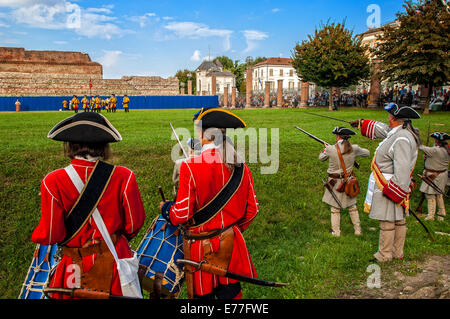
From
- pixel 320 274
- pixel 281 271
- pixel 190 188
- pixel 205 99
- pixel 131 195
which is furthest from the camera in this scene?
Result: pixel 205 99

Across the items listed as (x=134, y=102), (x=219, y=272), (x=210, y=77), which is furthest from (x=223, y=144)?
(x=210, y=77)

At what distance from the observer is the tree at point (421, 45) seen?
2388 cm

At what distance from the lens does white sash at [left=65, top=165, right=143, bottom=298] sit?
2.65m

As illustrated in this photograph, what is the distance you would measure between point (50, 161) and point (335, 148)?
6.98 metres

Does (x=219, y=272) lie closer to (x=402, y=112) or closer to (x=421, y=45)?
(x=402, y=112)

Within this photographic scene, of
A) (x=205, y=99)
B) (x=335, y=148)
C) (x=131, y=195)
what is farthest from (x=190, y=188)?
(x=205, y=99)

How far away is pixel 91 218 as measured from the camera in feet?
8.82

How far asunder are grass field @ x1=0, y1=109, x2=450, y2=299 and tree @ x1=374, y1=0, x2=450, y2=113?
1588cm

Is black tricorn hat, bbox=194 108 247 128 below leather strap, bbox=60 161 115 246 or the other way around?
the other way around

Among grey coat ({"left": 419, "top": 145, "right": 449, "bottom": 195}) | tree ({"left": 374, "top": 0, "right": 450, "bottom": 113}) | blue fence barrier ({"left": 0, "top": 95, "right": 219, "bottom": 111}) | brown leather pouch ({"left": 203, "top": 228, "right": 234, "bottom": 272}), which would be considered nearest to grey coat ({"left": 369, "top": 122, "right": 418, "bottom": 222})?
brown leather pouch ({"left": 203, "top": 228, "right": 234, "bottom": 272})

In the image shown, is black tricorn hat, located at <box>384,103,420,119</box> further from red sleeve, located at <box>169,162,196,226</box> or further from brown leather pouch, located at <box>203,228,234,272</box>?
red sleeve, located at <box>169,162,196,226</box>

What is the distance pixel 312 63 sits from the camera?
32.8 m

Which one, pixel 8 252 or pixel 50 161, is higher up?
pixel 50 161

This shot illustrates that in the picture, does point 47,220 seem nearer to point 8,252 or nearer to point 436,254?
point 8,252
